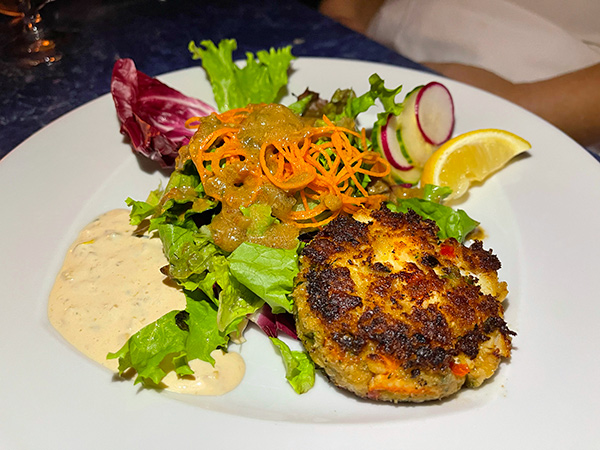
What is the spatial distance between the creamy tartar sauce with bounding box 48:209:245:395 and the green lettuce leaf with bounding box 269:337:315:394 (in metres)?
0.24

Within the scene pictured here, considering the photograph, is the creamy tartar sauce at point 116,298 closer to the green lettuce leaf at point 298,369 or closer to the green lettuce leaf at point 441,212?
the green lettuce leaf at point 298,369

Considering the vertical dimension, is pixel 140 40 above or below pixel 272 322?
above

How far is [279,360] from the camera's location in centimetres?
259

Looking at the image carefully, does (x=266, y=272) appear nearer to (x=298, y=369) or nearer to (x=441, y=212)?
(x=298, y=369)

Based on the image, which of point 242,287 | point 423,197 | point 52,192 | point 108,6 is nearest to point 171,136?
point 52,192

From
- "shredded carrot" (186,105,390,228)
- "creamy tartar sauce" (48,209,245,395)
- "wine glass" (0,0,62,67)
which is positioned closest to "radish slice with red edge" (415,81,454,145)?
"shredded carrot" (186,105,390,228)

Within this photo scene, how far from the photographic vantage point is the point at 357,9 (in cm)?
618

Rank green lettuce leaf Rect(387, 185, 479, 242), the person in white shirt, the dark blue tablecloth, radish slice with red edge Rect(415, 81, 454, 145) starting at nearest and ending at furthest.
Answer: green lettuce leaf Rect(387, 185, 479, 242)
radish slice with red edge Rect(415, 81, 454, 145)
the dark blue tablecloth
the person in white shirt

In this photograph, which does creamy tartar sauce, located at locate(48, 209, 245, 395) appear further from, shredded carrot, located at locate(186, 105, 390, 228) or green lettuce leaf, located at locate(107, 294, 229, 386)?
shredded carrot, located at locate(186, 105, 390, 228)

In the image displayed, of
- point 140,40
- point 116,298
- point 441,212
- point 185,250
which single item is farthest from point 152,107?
point 140,40

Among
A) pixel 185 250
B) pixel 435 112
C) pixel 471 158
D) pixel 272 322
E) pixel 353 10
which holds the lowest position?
pixel 272 322

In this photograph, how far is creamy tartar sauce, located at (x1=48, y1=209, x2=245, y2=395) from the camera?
8.04 feet

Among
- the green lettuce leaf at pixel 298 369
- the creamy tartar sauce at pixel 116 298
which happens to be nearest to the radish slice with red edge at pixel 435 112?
the green lettuce leaf at pixel 298 369

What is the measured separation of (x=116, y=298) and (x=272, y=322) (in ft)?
2.65
